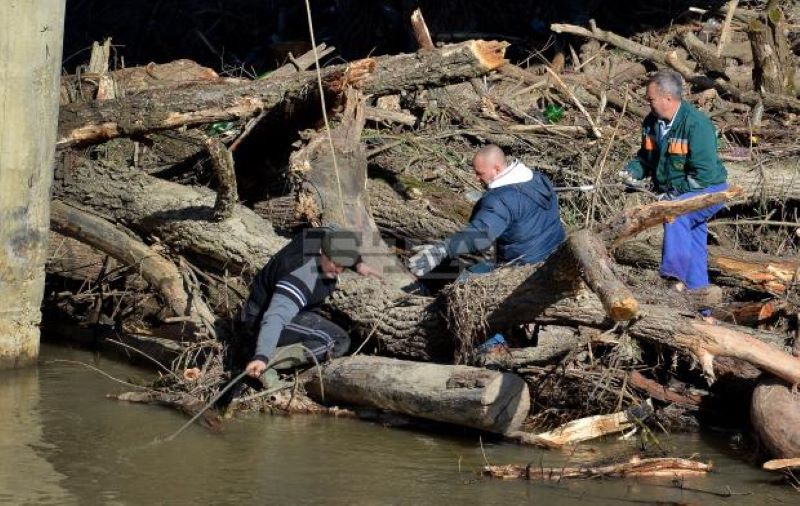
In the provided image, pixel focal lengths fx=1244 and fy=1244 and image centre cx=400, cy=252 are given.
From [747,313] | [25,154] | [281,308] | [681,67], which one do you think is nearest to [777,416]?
[747,313]

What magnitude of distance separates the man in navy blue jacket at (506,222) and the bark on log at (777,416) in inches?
70.7

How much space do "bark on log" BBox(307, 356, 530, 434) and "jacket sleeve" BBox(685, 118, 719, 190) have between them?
2.35 m

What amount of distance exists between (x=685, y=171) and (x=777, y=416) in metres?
2.40

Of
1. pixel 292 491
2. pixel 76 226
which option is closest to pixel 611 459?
pixel 292 491

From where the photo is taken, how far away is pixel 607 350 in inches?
302

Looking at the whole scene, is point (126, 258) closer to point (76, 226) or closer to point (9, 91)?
point (76, 226)

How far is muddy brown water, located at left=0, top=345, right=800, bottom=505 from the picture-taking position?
6.17 m

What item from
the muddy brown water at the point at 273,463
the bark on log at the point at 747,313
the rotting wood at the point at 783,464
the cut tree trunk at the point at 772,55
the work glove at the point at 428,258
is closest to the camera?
the muddy brown water at the point at 273,463

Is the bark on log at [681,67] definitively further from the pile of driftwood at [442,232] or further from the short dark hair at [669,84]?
the short dark hair at [669,84]

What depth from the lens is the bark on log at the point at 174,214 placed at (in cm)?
880

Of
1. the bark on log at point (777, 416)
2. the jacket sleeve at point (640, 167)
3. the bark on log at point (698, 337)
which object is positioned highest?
the jacket sleeve at point (640, 167)

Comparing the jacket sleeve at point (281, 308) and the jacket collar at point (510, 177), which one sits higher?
the jacket collar at point (510, 177)

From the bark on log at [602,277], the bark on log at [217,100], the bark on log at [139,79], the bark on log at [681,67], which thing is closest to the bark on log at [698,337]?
the bark on log at [602,277]

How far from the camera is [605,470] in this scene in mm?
6473
